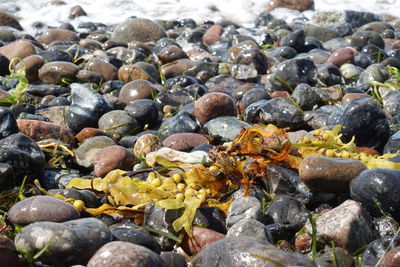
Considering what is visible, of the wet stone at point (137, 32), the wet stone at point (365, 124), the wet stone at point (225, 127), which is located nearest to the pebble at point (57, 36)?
the wet stone at point (137, 32)

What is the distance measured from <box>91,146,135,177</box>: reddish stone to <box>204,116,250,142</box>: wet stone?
70 cm

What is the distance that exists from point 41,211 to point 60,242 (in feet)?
1.17

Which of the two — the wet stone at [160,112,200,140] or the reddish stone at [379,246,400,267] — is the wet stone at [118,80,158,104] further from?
the reddish stone at [379,246,400,267]

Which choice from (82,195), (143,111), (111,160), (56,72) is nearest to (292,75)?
(143,111)

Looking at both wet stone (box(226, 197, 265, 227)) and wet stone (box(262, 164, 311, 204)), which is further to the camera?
wet stone (box(262, 164, 311, 204))

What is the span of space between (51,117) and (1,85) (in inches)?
50.6

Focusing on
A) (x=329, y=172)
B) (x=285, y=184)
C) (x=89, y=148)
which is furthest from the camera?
(x=89, y=148)

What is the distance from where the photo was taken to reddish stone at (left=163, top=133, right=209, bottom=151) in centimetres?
395

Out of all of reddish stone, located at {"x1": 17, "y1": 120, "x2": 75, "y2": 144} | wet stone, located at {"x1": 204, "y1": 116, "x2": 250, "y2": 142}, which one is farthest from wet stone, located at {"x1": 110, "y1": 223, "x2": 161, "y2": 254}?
reddish stone, located at {"x1": 17, "y1": 120, "x2": 75, "y2": 144}

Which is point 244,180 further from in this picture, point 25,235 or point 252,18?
point 252,18

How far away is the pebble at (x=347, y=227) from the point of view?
2480 mm

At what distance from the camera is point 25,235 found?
7.44 feet

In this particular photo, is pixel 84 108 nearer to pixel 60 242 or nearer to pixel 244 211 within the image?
pixel 244 211

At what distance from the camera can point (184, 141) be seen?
3.98 m
